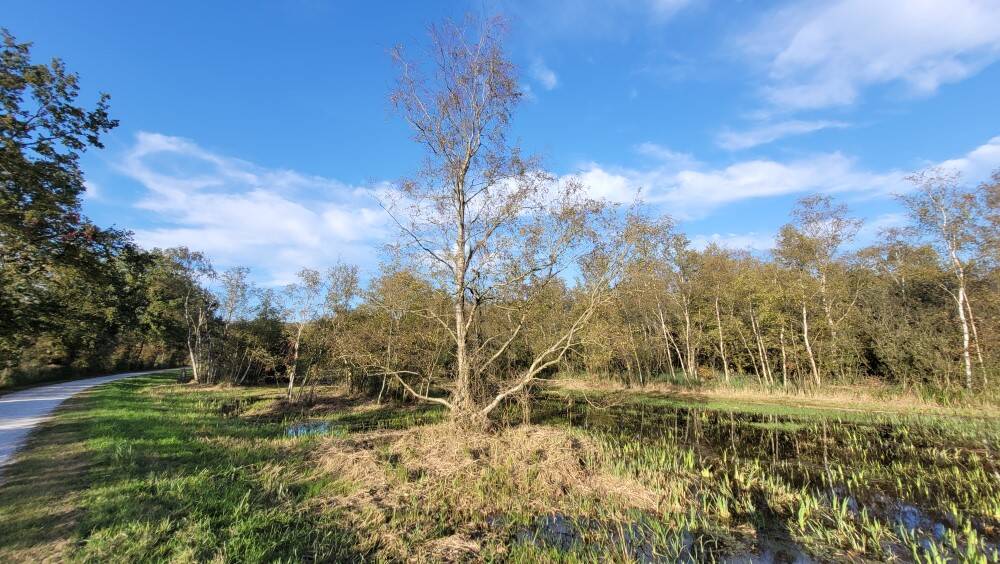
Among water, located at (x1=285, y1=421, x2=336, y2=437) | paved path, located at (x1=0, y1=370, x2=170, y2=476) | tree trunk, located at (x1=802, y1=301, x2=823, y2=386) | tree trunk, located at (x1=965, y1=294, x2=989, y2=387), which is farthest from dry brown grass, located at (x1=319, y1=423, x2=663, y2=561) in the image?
tree trunk, located at (x1=802, y1=301, x2=823, y2=386)

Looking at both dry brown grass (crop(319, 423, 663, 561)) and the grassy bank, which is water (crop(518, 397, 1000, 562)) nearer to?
the grassy bank

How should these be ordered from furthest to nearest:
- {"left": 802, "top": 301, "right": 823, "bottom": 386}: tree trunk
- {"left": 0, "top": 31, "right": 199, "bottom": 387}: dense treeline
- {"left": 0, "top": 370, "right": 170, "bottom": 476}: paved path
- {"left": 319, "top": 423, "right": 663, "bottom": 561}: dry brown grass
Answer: {"left": 802, "top": 301, "right": 823, "bottom": 386}: tree trunk
{"left": 0, "top": 31, "right": 199, "bottom": 387}: dense treeline
{"left": 0, "top": 370, "right": 170, "bottom": 476}: paved path
{"left": 319, "top": 423, "right": 663, "bottom": 561}: dry brown grass

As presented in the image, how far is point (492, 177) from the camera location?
494 inches

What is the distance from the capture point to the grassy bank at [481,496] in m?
5.52

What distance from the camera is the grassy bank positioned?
5.52m

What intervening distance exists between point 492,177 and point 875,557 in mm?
11733

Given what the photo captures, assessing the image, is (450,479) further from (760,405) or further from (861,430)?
(760,405)

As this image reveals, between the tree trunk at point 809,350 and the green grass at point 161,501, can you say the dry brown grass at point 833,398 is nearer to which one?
the tree trunk at point 809,350

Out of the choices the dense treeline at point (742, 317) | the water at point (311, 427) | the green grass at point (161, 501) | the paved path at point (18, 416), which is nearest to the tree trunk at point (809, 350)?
the dense treeline at point (742, 317)

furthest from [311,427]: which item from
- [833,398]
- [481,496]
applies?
[833,398]

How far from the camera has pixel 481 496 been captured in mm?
7672

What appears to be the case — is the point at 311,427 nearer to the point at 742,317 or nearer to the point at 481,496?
the point at 481,496

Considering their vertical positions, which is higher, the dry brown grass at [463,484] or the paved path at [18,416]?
the paved path at [18,416]

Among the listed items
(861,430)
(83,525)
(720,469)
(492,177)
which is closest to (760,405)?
(861,430)
